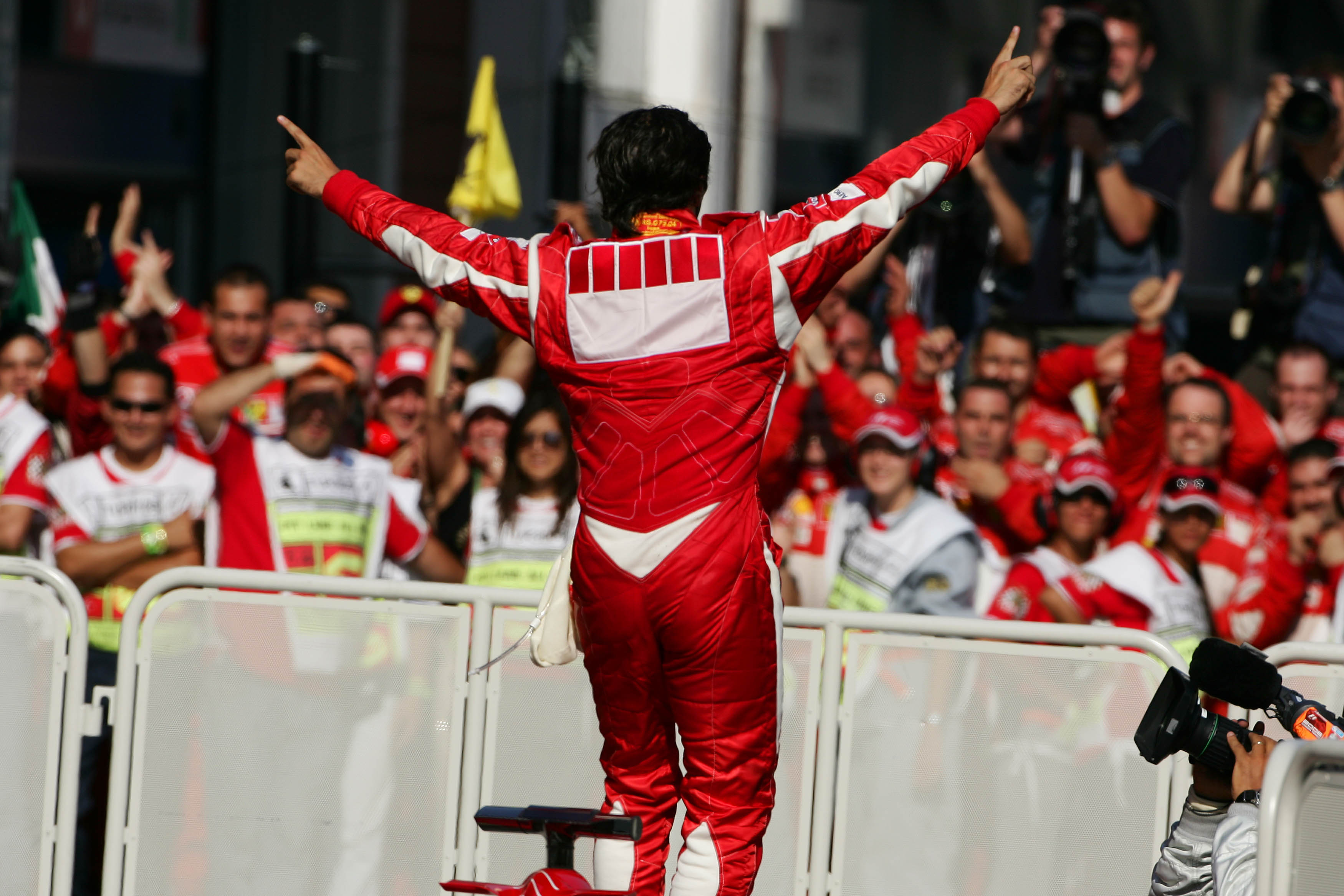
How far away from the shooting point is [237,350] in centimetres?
670

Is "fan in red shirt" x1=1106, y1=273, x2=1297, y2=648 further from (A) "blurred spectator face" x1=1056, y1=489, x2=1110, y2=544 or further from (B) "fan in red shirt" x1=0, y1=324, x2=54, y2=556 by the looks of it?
(B) "fan in red shirt" x1=0, y1=324, x2=54, y2=556

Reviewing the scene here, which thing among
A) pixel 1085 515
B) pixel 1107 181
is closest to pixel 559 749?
pixel 1085 515

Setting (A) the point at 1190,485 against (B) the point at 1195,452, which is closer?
(A) the point at 1190,485

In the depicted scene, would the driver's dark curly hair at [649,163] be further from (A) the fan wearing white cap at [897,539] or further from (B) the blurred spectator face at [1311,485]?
(B) the blurred spectator face at [1311,485]

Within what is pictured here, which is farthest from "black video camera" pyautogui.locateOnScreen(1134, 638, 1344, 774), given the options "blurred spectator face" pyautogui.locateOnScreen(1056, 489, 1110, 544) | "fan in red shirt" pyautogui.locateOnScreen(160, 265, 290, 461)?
"fan in red shirt" pyautogui.locateOnScreen(160, 265, 290, 461)

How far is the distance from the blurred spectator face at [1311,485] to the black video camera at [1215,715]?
114 inches

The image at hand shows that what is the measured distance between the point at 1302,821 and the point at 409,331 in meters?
5.04

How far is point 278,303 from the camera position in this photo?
7.38 m

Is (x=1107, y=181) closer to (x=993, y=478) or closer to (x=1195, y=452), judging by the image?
(x=1195, y=452)

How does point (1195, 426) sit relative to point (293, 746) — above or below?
above

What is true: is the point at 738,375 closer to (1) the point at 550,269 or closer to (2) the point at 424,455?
(1) the point at 550,269

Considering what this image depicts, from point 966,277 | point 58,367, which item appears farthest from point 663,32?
point 58,367

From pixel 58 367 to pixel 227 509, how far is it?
1677 mm

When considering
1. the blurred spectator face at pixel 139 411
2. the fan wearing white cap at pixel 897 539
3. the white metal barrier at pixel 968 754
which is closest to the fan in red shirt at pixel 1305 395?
the fan wearing white cap at pixel 897 539
